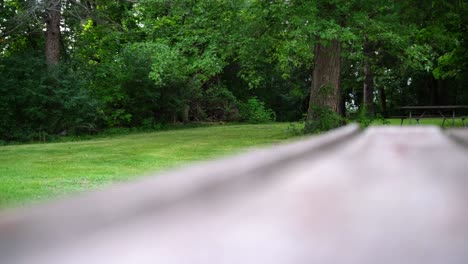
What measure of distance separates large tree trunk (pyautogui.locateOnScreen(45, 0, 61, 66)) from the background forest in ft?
0.14

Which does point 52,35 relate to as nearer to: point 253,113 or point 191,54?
point 191,54

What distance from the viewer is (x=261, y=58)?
15.4 metres

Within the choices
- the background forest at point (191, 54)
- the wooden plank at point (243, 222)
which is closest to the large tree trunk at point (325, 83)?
the background forest at point (191, 54)

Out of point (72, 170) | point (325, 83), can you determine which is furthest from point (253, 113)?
point (72, 170)

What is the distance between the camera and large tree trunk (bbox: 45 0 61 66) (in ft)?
67.8

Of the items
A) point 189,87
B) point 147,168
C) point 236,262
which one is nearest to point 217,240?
point 236,262

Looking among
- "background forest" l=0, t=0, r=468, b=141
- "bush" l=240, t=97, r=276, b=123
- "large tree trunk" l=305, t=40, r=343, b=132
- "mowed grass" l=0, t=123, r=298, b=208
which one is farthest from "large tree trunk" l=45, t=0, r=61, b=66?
"bush" l=240, t=97, r=276, b=123

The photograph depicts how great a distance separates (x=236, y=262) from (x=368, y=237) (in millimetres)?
203

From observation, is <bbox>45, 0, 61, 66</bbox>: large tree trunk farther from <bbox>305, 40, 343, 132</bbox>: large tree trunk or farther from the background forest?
<bbox>305, 40, 343, 132</bbox>: large tree trunk

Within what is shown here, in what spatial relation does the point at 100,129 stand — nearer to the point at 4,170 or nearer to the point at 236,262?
the point at 4,170

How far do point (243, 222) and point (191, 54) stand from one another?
15817 millimetres

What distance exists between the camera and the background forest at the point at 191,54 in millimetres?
12570

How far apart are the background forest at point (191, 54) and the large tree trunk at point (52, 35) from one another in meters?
0.04

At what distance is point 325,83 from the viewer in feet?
46.0
